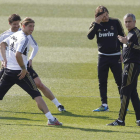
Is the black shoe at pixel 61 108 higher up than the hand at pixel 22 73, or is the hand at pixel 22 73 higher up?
the hand at pixel 22 73

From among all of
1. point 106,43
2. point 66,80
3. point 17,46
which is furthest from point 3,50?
point 66,80

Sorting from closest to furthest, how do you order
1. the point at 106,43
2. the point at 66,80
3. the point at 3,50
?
1. the point at 3,50
2. the point at 106,43
3. the point at 66,80

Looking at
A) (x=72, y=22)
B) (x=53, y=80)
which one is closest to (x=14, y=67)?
(x=53, y=80)

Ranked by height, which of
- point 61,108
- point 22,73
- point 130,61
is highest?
point 130,61

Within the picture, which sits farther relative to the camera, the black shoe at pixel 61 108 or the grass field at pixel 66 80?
the black shoe at pixel 61 108

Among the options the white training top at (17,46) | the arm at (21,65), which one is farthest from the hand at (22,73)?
the white training top at (17,46)

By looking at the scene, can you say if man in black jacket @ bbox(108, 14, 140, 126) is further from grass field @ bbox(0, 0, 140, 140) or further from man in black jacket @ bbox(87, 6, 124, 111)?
man in black jacket @ bbox(87, 6, 124, 111)

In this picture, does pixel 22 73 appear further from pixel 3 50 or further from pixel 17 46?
pixel 3 50

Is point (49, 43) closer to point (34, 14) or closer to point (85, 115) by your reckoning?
point (34, 14)

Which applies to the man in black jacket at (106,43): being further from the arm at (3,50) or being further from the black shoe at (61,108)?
the arm at (3,50)

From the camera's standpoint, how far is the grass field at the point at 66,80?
6.85 meters

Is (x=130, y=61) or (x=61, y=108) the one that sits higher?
(x=130, y=61)

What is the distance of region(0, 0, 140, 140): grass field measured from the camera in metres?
6.85

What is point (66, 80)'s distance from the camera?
11508 millimetres
